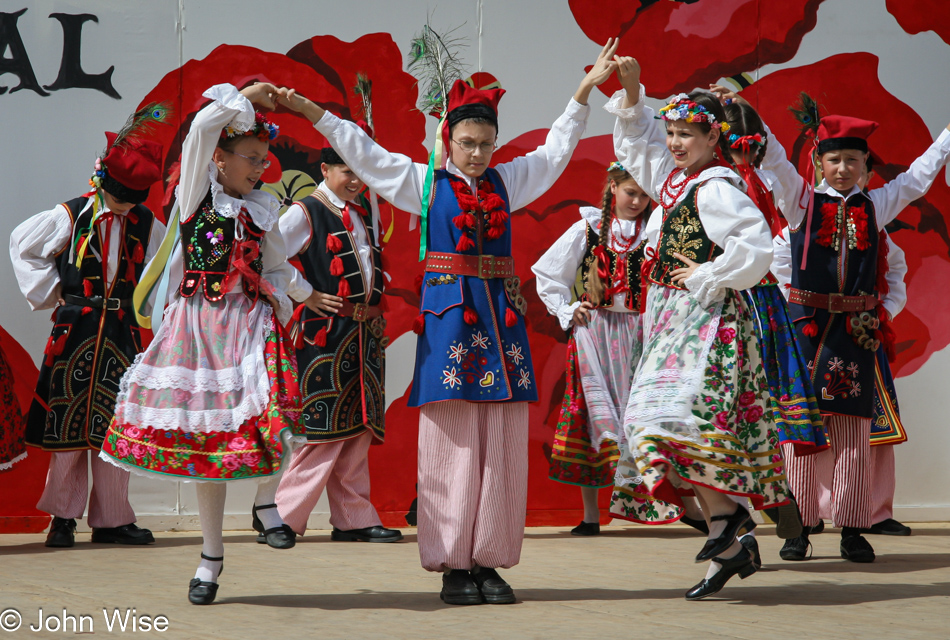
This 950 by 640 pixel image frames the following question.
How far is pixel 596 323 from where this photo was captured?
18.0 ft

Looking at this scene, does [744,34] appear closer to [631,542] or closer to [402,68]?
[402,68]

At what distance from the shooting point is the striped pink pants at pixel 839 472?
15.6 feet

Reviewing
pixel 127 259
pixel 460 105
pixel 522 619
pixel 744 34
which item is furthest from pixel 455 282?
pixel 744 34

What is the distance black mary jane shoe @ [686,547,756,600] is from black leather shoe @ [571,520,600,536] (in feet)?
6.51

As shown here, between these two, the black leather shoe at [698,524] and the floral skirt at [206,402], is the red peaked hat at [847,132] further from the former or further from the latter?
the floral skirt at [206,402]

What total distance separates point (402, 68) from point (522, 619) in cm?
354

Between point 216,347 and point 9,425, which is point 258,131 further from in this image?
point 9,425

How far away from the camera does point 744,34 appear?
6.10 meters

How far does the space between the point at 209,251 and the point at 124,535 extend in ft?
6.95

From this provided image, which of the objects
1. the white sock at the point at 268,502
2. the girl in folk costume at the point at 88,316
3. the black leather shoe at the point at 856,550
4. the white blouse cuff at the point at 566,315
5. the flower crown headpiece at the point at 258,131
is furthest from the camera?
the white blouse cuff at the point at 566,315

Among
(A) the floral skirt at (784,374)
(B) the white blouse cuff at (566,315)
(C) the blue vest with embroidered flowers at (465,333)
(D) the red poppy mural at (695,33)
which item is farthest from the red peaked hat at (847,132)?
(C) the blue vest with embroidered flowers at (465,333)

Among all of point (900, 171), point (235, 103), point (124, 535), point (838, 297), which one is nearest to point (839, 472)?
point (838, 297)

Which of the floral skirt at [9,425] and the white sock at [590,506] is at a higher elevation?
the floral skirt at [9,425]

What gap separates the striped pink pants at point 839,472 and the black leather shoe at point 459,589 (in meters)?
1.90
